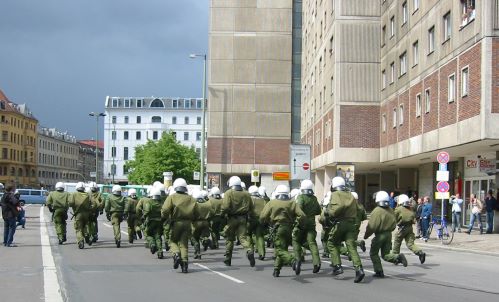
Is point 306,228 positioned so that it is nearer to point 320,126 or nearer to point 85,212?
point 85,212

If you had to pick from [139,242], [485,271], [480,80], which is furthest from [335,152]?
[485,271]

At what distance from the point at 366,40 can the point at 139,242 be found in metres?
21.8

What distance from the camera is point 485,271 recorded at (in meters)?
15.1

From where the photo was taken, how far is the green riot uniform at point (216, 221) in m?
18.7

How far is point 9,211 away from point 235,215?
25.3ft

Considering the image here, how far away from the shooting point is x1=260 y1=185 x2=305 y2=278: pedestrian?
13.0m

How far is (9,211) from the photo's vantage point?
19312mm

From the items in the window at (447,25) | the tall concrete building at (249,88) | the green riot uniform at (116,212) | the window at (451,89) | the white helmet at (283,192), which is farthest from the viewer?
the tall concrete building at (249,88)

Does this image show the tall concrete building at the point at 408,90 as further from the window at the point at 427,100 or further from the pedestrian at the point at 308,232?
the pedestrian at the point at 308,232

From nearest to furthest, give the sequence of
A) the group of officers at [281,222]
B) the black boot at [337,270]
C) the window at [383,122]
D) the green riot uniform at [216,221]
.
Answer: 1. the group of officers at [281,222]
2. the black boot at [337,270]
3. the green riot uniform at [216,221]
4. the window at [383,122]

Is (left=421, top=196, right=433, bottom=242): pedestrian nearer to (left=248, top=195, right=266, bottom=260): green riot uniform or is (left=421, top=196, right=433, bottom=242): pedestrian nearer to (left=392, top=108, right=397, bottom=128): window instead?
(left=248, top=195, right=266, bottom=260): green riot uniform

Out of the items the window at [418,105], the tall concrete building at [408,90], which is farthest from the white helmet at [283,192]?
the window at [418,105]

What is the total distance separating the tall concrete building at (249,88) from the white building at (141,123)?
72184mm

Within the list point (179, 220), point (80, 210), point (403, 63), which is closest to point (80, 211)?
point (80, 210)
